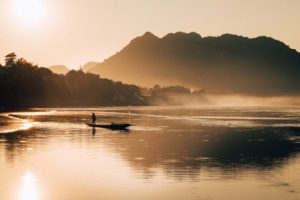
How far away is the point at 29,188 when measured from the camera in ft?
108

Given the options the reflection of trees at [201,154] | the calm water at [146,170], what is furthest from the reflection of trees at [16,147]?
the reflection of trees at [201,154]

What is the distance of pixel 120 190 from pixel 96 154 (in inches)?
797

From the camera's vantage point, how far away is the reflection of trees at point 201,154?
43.5 metres

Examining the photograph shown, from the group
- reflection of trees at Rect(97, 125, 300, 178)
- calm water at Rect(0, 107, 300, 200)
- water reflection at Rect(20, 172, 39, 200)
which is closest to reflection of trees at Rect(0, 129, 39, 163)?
calm water at Rect(0, 107, 300, 200)

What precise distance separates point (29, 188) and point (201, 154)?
27.6 meters

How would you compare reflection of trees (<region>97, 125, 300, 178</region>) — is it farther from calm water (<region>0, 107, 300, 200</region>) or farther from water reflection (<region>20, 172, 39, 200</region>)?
water reflection (<region>20, 172, 39, 200</region>)

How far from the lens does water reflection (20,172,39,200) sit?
1186 inches

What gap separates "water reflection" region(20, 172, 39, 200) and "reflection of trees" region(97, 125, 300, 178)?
1104cm

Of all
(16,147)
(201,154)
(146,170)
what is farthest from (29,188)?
(201,154)

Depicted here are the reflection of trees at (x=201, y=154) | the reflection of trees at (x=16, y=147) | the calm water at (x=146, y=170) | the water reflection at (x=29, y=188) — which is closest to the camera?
the water reflection at (x=29, y=188)

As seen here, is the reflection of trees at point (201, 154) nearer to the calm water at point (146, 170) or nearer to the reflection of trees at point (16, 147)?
the calm water at point (146, 170)

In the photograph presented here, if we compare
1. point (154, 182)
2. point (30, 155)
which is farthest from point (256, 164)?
point (30, 155)

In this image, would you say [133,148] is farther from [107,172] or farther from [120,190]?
[120,190]

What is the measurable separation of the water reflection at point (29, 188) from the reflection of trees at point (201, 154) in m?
11.0
